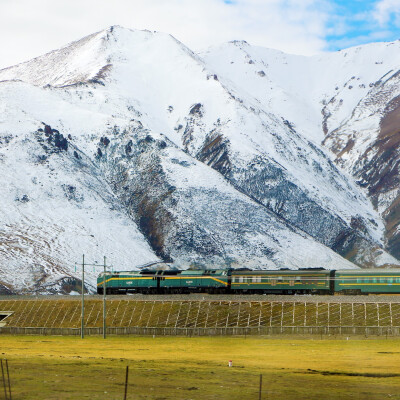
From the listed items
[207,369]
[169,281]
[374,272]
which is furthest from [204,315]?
[207,369]

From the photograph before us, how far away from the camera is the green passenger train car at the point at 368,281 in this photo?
399ft

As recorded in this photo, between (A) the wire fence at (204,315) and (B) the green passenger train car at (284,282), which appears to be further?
(B) the green passenger train car at (284,282)

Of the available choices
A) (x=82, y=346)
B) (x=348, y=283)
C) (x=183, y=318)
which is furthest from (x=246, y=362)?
(x=348, y=283)

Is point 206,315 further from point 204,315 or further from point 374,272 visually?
point 374,272

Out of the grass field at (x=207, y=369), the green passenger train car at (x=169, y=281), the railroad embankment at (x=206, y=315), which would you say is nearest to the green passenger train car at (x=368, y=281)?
the railroad embankment at (x=206, y=315)

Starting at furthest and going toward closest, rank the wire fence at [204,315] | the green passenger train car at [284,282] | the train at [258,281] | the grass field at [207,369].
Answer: the green passenger train car at [284,282]
the train at [258,281]
the wire fence at [204,315]
the grass field at [207,369]

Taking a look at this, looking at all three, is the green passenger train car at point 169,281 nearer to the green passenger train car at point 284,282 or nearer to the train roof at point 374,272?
the green passenger train car at point 284,282

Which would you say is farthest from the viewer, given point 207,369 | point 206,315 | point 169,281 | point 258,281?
point 169,281

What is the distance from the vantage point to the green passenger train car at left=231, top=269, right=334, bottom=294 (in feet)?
424

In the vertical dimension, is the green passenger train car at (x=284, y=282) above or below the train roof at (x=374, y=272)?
below

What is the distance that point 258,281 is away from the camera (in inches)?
5226

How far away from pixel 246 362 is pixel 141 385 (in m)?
19.1

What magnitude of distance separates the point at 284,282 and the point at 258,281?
4172 mm

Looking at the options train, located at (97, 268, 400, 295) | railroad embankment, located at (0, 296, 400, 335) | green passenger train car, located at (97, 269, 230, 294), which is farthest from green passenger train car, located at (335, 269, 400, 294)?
green passenger train car, located at (97, 269, 230, 294)
